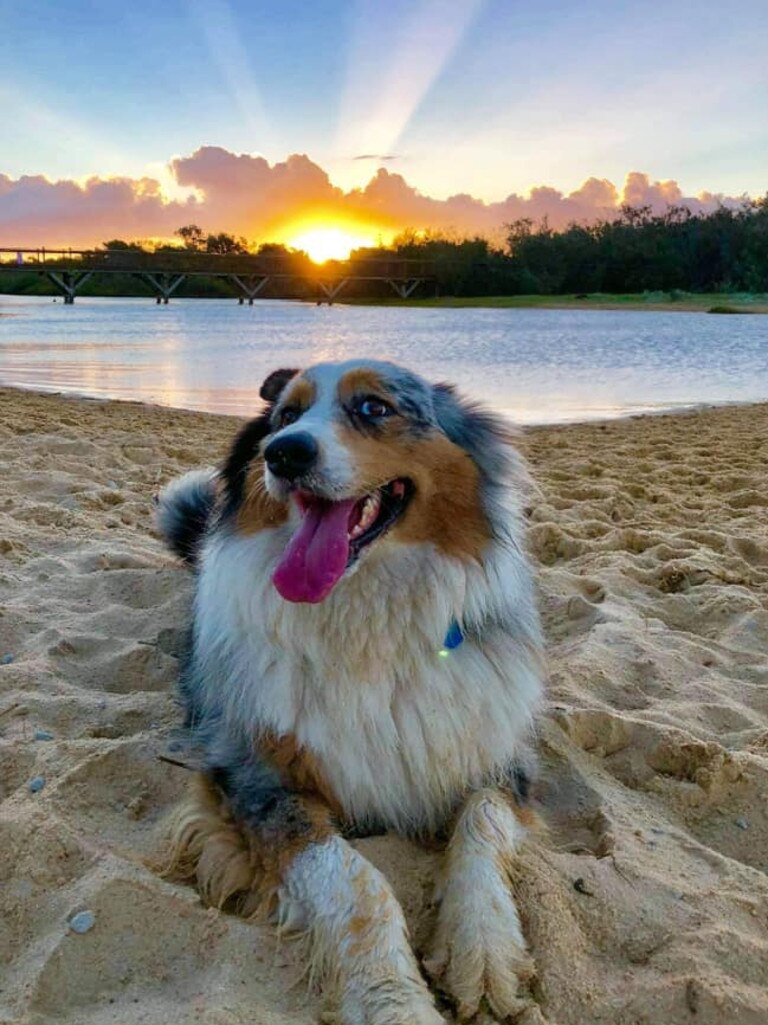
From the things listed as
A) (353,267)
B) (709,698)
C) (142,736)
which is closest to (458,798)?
(142,736)

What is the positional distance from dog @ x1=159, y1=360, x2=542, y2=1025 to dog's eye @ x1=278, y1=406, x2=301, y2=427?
1 cm

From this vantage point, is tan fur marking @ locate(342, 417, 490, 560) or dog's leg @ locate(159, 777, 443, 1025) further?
tan fur marking @ locate(342, 417, 490, 560)

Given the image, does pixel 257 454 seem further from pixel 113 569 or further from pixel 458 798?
pixel 113 569

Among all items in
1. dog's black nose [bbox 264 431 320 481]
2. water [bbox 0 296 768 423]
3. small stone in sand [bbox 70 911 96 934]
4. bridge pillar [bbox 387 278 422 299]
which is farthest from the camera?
bridge pillar [bbox 387 278 422 299]

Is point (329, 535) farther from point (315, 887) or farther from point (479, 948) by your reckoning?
point (479, 948)

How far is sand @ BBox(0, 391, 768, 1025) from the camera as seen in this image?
6.85ft

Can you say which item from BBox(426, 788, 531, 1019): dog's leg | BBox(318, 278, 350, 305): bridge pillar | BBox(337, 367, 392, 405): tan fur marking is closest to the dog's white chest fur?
BBox(426, 788, 531, 1019): dog's leg

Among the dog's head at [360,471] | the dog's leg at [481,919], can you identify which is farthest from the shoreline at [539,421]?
the dog's leg at [481,919]

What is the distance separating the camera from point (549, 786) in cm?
313

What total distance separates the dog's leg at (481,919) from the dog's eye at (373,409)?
1270 mm

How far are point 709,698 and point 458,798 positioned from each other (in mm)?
1488

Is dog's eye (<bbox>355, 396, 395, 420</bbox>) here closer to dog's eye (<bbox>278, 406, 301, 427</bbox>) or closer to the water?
dog's eye (<bbox>278, 406, 301, 427</bbox>)

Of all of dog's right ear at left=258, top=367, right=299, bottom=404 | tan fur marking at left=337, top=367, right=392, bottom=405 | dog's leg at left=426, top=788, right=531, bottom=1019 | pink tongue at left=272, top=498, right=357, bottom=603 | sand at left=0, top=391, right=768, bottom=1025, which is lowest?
sand at left=0, top=391, right=768, bottom=1025

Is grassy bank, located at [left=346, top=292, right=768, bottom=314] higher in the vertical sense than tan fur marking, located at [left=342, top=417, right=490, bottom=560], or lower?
lower
